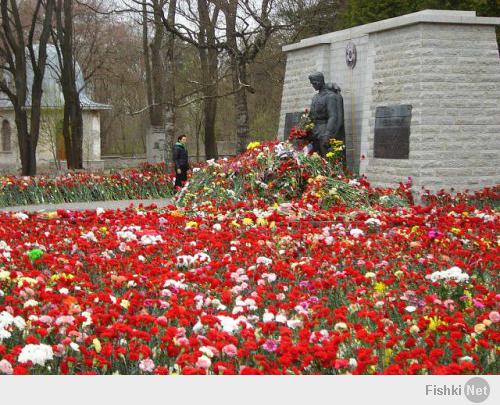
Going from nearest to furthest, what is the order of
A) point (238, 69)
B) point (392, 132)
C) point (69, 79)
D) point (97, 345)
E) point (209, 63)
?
point (97, 345), point (392, 132), point (238, 69), point (69, 79), point (209, 63)

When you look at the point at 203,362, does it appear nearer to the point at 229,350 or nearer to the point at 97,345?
the point at 229,350

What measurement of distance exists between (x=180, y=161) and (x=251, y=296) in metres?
12.7

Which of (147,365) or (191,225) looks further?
(191,225)

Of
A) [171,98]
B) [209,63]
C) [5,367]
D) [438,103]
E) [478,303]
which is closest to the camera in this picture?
[5,367]

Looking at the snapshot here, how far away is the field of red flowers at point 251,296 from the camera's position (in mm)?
4672

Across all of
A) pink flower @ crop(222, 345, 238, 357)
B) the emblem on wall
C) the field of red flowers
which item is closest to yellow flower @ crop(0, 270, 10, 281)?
the field of red flowers

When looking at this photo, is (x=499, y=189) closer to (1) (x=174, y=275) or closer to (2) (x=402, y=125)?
(2) (x=402, y=125)

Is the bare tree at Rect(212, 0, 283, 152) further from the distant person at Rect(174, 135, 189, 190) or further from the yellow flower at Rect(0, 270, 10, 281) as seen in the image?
the yellow flower at Rect(0, 270, 10, 281)

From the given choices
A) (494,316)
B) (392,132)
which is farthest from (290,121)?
(494,316)

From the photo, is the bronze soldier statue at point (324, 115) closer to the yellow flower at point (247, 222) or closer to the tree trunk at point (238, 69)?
the yellow flower at point (247, 222)

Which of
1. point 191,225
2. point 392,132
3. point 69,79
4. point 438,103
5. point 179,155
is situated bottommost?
point 191,225

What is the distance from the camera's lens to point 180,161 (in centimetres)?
1852

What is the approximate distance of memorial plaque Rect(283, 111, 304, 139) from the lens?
60.1 ft

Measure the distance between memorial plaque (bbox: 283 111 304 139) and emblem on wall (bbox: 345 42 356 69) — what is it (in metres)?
1.48
